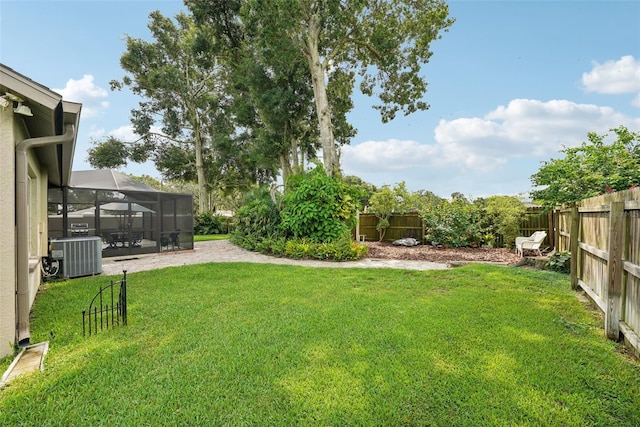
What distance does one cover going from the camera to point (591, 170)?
769 cm

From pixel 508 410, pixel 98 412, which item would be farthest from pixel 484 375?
pixel 98 412

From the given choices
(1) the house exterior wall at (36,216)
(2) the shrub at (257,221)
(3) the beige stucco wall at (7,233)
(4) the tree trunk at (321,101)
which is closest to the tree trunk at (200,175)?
(2) the shrub at (257,221)

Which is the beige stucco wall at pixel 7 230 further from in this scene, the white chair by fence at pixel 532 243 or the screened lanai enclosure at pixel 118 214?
the white chair by fence at pixel 532 243

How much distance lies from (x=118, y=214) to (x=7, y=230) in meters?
7.81

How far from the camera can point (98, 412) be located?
2102mm

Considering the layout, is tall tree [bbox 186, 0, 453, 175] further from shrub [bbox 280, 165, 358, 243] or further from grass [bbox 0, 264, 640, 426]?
grass [bbox 0, 264, 640, 426]

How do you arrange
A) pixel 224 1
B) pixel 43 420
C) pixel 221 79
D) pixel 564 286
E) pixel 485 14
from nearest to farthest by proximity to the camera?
pixel 43 420, pixel 564 286, pixel 485 14, pixel 224 1, pixel 221 79

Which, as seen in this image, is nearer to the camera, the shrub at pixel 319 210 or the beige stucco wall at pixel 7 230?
the beige stucco wall at pixel 7 230

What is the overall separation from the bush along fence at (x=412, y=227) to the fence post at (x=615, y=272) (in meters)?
7.64

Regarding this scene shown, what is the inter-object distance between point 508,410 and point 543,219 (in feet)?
37.1

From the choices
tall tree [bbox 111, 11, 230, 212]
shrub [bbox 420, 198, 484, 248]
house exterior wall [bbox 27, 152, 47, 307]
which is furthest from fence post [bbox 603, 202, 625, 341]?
tall tree [bbox 111, 11, 230, 212]

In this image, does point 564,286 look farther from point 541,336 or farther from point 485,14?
point 485,14

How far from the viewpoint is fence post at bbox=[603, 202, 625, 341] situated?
3.31 m

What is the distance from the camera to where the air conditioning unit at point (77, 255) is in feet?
22.1
